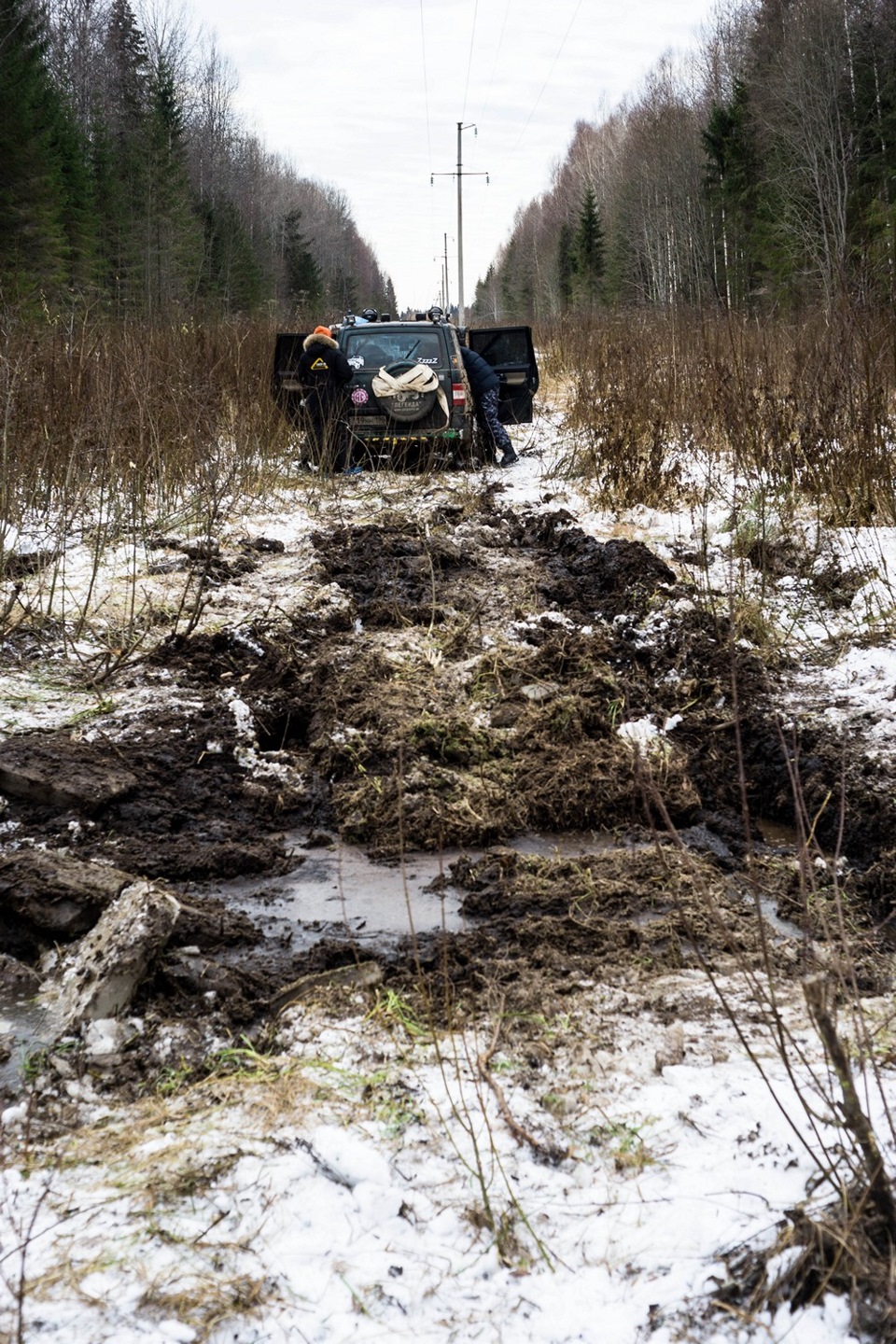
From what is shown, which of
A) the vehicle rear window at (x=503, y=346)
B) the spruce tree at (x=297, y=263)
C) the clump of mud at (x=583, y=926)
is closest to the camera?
the clump of mud at (x=583, y=926)

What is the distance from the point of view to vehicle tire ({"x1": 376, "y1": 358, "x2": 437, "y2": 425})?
1054cm

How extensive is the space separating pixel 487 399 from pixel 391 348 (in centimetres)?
116

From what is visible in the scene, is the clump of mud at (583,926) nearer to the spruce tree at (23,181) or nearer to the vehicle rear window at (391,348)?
the vehicle rear window at (391,348)

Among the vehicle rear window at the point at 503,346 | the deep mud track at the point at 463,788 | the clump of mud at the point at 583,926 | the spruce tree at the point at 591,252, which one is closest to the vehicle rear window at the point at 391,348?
the vehicle rear window at the point at 503,346

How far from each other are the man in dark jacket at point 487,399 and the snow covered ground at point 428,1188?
903 cm

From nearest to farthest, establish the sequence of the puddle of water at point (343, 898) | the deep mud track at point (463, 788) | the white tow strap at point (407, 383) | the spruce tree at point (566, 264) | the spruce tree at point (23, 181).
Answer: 1. the deep mud track at point (463, 788)
2. the puddle of water at point (343, 898)
3. the white tow strap at point (407, 383)
4. the spruce tree at point (23, 181)
5. the spruce tree at point (566, 264)

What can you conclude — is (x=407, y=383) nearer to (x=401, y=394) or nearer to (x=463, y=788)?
(x=401, y=394)

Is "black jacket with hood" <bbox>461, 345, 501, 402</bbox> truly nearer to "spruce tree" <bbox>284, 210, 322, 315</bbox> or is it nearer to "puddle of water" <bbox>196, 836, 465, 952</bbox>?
"puddle of water" <bbox>196, 836, 465, 952</bbox>

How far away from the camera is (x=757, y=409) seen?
7520mm

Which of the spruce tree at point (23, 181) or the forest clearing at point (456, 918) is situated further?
the spruce tree at point (23, 181)

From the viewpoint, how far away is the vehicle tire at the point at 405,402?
34.6ft

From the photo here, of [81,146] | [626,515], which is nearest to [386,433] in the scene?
[626,515]

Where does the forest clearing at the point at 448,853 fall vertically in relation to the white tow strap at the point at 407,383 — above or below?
below

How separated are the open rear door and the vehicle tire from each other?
5.13 ft
